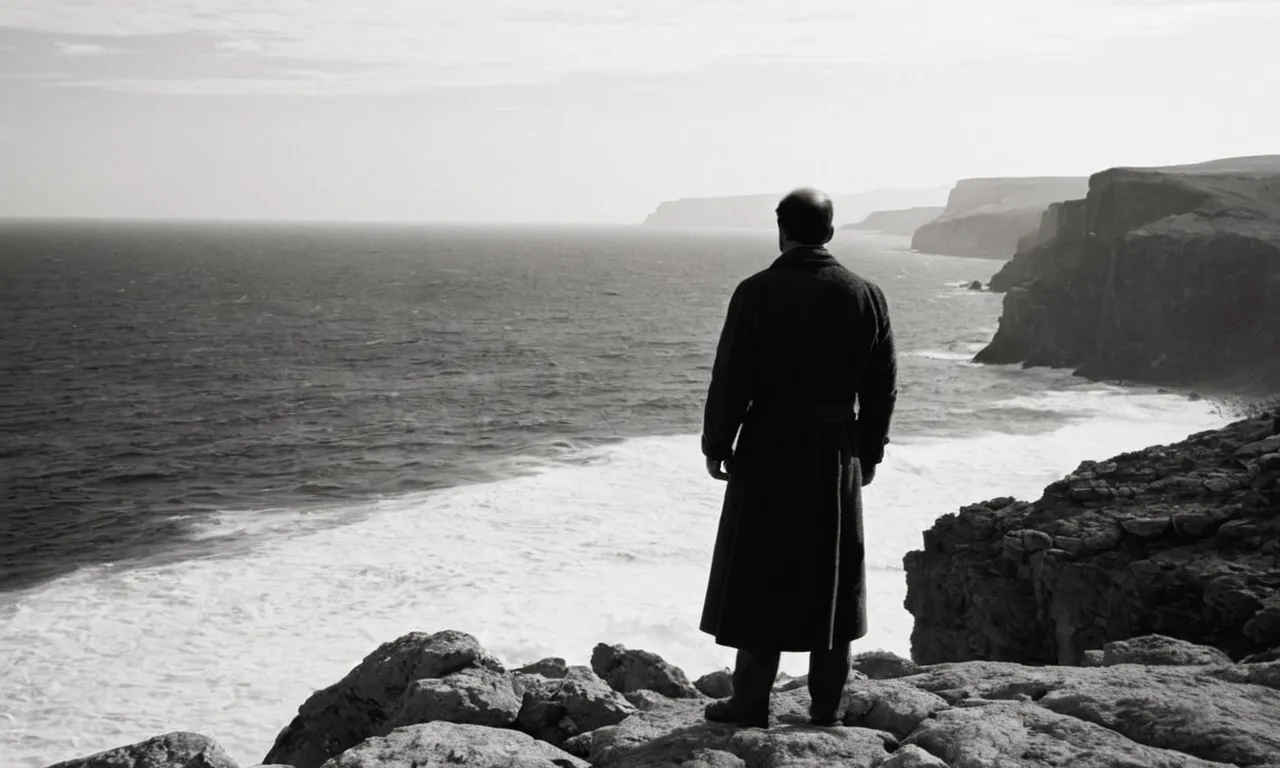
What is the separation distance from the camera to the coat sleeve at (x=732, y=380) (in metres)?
5.26

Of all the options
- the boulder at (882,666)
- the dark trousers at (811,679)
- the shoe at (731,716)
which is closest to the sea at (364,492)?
the boulder at (882,666)

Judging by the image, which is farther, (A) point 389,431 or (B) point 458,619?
(A) point 389,431

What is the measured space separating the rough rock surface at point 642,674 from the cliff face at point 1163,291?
41.1 metres

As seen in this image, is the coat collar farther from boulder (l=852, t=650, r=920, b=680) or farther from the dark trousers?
boulder (l=852, t=650, r=920, b=680)

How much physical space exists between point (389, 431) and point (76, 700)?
72.2ft

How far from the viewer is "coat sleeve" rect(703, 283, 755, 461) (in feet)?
17.3

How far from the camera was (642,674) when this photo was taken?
302 inches

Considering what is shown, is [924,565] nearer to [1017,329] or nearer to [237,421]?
[237,421]

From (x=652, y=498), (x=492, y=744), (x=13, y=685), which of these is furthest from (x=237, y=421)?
(x=492, y=744)

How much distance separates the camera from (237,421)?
126ft

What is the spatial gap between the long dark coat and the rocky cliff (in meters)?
0.66

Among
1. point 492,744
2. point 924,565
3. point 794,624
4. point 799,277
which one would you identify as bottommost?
point 924,565

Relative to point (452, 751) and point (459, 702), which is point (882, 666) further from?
point (452, 751)

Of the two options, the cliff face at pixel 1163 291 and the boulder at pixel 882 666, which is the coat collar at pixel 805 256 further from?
the cliff face at pixel 1163 291
